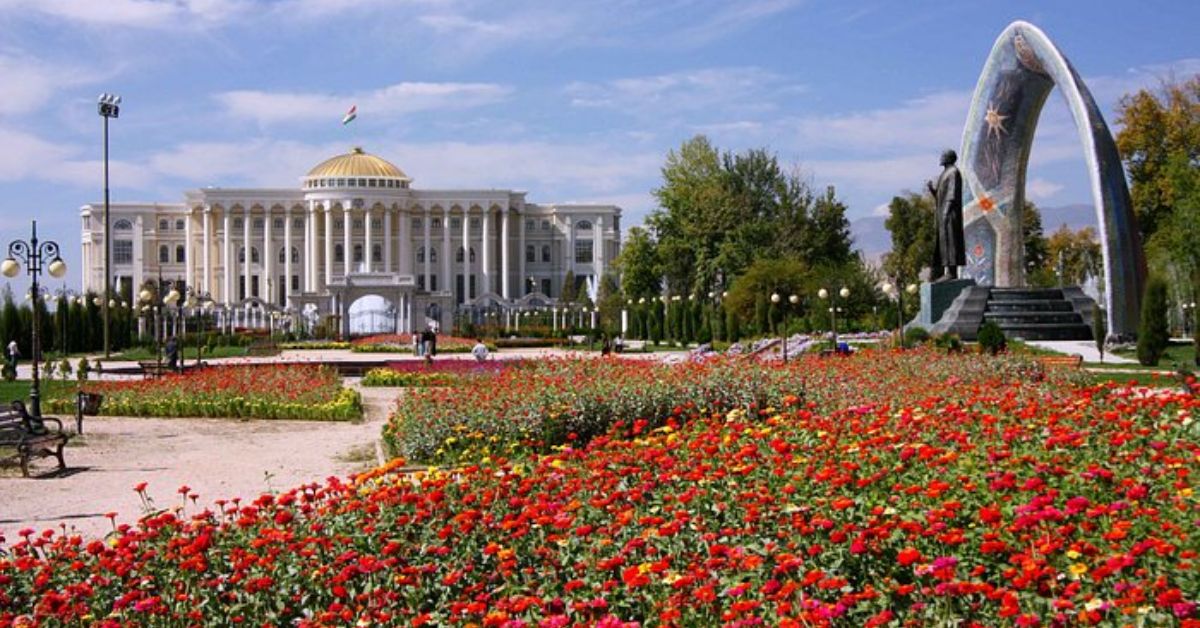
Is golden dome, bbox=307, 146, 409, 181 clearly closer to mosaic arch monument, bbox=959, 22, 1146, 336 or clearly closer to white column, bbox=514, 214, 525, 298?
white column, bbox=514, 214, 525, 298

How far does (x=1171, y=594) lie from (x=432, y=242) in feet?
286

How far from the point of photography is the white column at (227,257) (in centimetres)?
8719

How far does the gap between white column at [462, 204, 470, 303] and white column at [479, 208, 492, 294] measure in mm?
963

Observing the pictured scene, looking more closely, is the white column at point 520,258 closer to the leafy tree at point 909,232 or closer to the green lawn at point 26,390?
the leafy tree at point 909,232

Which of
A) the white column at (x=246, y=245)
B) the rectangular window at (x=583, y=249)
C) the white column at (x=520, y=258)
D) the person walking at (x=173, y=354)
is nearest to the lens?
the person walking at (x=173, y=354)

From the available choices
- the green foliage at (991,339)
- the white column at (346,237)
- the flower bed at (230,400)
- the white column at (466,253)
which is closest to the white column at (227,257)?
the white column at (346,237)

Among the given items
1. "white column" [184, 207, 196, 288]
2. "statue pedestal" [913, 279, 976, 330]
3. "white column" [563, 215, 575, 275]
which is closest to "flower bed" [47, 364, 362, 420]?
"statue pedestal" [913, 279, 976, 330]

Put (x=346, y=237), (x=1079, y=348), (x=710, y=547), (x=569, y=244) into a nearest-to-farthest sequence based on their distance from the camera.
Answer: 1. (x=710, y=547)
2. (x=1079, y=348)
3. (x=346, y=237)
4. (x=569, y=244)

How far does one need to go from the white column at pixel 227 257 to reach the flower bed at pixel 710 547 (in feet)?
275

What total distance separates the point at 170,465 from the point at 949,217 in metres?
21.4

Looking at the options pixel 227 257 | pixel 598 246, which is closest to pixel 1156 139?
pixel 598 246

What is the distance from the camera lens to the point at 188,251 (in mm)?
89062

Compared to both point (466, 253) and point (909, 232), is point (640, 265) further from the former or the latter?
point (466, 253)

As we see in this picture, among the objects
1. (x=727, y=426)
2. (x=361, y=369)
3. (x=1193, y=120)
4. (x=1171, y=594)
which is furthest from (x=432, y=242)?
(x=1171, y=594)
